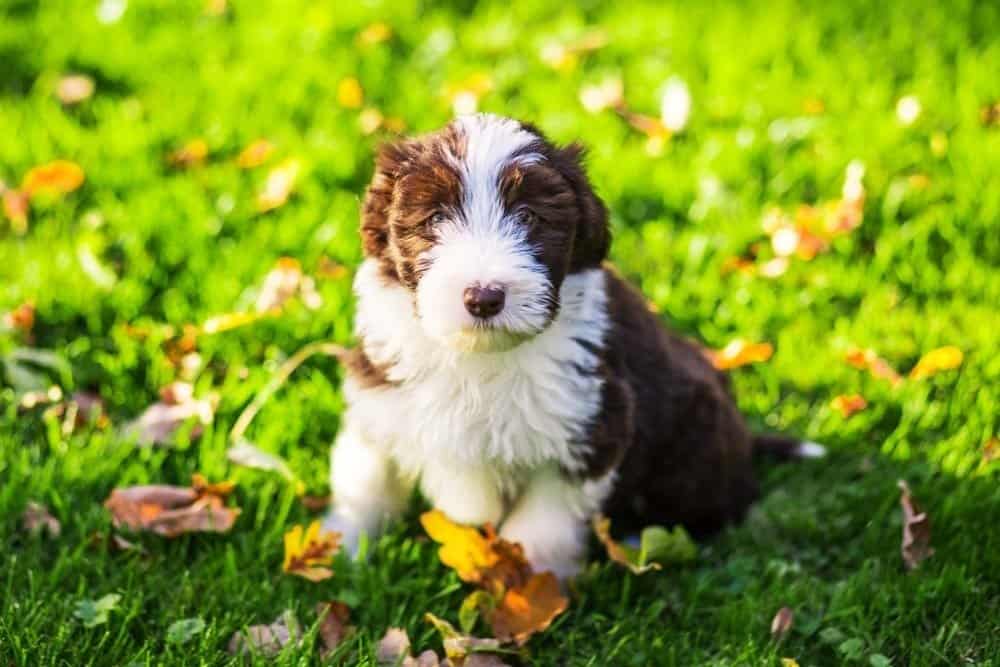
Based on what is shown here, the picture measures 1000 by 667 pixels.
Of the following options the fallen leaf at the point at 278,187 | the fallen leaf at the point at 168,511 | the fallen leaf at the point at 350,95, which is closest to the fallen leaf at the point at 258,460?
the fallen leaf at the point at 168,511

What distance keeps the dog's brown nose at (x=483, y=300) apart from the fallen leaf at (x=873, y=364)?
2.12 meters

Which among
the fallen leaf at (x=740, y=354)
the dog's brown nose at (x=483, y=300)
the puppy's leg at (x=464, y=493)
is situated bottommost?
the puppy's leg at (x=464, y=493)

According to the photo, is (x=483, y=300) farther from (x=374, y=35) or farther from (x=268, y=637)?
(x=374, y=35)

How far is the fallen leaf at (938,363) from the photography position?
4.46 meters

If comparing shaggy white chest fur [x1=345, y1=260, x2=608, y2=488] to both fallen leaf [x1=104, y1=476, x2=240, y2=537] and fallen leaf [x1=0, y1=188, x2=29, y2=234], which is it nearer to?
fallen leaf [x1=104, y1=476, x2=240, y2=537]

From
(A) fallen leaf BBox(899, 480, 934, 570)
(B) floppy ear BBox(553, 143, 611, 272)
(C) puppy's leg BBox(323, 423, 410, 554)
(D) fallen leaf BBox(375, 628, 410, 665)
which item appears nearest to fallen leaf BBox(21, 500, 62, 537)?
(C) puppy's leg BBox(323, 423, 410, 554)

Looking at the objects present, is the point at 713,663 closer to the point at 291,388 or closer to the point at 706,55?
the point at 291,388

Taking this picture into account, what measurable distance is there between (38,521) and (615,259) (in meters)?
2.47

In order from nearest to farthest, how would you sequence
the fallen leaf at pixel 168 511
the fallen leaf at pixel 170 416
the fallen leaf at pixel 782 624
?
the fallen leaf at pixel 782 624 → the fallen leaf at pixel 168 511 → the fallen leaf at pixel 170 416

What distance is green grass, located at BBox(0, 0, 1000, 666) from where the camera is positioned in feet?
11.5

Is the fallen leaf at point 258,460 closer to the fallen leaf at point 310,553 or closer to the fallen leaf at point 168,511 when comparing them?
the fallen leaf at point 168,511

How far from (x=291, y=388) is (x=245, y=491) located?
0.51 metres

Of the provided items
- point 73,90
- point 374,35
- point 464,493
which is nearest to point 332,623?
point 464,493

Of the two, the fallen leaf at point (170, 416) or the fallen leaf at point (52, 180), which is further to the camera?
the fallen leaf at point (52, 180)
